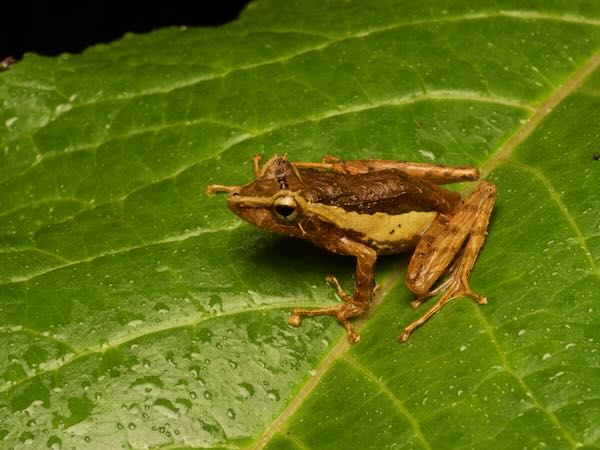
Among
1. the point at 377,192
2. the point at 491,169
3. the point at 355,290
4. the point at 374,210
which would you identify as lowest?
the point at 355,290

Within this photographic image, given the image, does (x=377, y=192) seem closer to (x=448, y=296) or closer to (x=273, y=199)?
(x=273, y=199)

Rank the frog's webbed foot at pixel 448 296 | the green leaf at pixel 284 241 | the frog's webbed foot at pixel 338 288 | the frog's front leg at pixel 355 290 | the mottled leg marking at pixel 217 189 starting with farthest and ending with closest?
the mottled leg marking at pixel 217 189, the frog's webbed foot at pixel 338 288, the frog's front leg at pixel 355 290, the frog's webbed foot at pixel 448 296, the green leaf at pixel 284 241

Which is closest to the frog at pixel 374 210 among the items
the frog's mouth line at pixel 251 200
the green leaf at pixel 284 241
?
the frog's mouth line at pixel 251 200

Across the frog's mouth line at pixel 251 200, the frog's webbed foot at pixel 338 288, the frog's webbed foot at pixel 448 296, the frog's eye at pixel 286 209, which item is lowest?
the frog's webbed foot at pixel 338 288

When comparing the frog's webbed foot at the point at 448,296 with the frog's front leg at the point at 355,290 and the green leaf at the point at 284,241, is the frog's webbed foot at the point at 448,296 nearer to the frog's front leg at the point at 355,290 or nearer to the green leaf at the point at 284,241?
the green leaf at the point at 284,241

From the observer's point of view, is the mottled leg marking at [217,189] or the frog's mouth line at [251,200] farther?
the mottled leg marking at [217,189]

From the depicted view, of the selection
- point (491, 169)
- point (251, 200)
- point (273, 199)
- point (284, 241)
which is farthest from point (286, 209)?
point (491, 169)

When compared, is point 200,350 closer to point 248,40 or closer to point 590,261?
point 590,261
